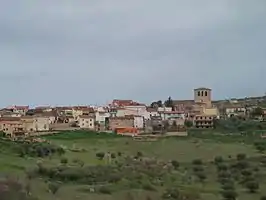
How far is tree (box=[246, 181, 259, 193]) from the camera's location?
3997 centimetres

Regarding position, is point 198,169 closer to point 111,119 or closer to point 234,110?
point 111,119

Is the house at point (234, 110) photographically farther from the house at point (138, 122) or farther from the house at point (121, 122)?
the house at point (121, 122)

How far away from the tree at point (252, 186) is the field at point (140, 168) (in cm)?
18

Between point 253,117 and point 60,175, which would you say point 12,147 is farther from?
point 253,117

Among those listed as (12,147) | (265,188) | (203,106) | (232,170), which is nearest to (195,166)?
(232,170)

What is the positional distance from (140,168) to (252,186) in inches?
428

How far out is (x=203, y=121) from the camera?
355ft

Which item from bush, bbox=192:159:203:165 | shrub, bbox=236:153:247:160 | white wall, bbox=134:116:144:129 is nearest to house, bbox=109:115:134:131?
white wall, bbox=134:116:144:129

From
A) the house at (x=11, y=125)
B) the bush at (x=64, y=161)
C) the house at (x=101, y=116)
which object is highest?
the house at (x=101, y=116)

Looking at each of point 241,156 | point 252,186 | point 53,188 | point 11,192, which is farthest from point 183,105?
point 11,192

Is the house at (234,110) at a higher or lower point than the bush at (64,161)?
higher

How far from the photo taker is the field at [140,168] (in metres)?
36.4

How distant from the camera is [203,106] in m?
129

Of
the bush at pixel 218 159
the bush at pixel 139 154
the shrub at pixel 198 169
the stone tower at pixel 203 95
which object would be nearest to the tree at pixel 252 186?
the shrub at pixel 198 169
